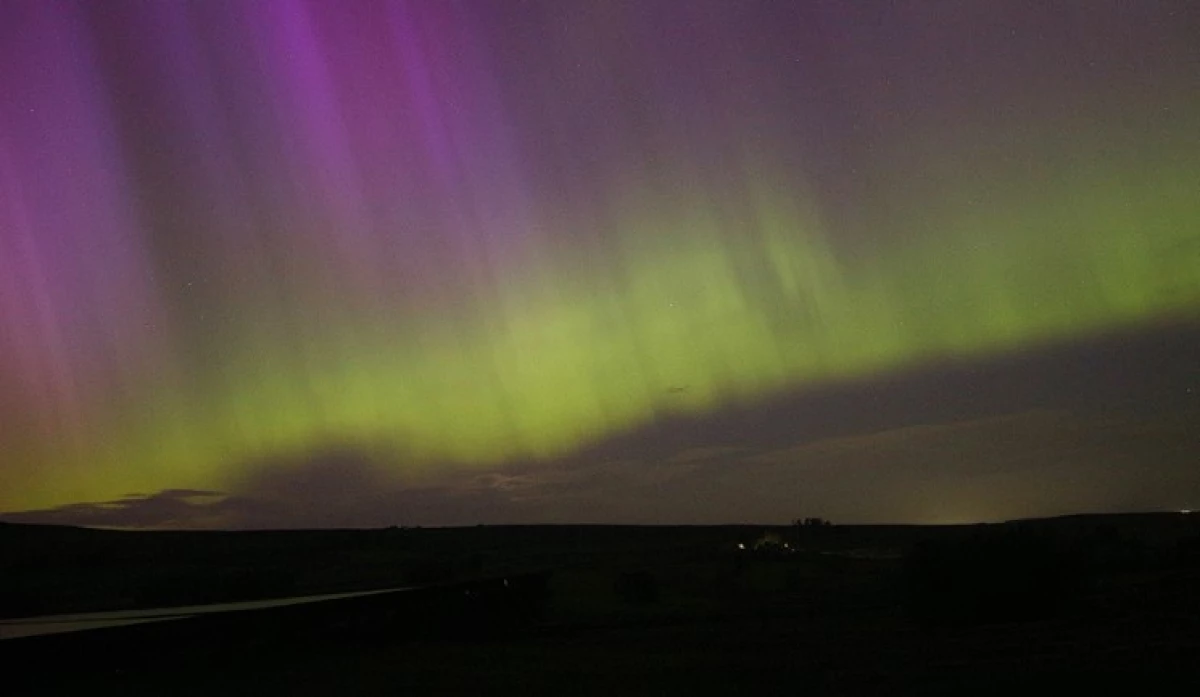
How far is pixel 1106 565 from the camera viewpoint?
44.5m

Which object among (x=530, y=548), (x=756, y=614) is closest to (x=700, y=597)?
(x=756, y=614)

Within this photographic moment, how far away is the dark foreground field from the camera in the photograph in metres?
19.6

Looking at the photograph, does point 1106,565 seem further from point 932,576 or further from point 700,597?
point 932,576

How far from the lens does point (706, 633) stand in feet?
95.2

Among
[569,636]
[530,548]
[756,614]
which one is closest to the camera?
[569,636]

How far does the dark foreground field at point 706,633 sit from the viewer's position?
19580 millimetres

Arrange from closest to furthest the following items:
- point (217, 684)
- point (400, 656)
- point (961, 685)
Result: point (961, 685)
point (217, 684)
point (400, 656)

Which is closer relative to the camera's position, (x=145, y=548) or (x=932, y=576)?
(x=932, y=576)

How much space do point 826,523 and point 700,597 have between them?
196ft

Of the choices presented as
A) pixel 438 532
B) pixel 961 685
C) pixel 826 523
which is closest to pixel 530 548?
pixel 438 532

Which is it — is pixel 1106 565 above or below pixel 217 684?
below

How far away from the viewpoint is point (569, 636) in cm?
2961

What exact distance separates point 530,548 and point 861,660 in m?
69.4

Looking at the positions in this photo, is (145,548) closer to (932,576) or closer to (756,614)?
(756,614)
